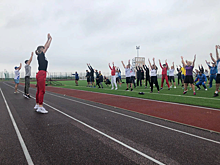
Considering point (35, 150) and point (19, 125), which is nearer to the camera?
point (35, 150)

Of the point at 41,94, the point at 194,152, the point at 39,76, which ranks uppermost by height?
the point at 39,76

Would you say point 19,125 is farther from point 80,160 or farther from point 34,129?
point 80,160

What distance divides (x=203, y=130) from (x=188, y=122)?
0.67 metres

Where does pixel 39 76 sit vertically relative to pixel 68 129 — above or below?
above

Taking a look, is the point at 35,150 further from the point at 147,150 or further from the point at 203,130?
the point at 203,130

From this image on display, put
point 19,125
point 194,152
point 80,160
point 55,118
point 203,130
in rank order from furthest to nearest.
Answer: point 55,118, point 19,125, point 203,130, point 194,152, point 80,160

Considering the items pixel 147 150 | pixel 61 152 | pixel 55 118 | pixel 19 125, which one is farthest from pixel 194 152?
pixel 19 125

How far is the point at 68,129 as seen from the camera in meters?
4.48

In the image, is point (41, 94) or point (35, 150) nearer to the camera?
point (35, 150)

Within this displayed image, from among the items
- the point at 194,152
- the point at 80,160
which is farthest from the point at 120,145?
the point at 194,152

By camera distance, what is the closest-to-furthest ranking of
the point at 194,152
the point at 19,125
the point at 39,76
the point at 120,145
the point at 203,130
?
the point at 194,152
the point at 120,145
the point at 203,130
the point at 19,125
the point at 39,76

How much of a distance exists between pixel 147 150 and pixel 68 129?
2.27m

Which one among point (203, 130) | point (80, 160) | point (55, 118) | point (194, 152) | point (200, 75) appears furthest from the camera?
point (200, 75)

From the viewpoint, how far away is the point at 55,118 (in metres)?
5.65
